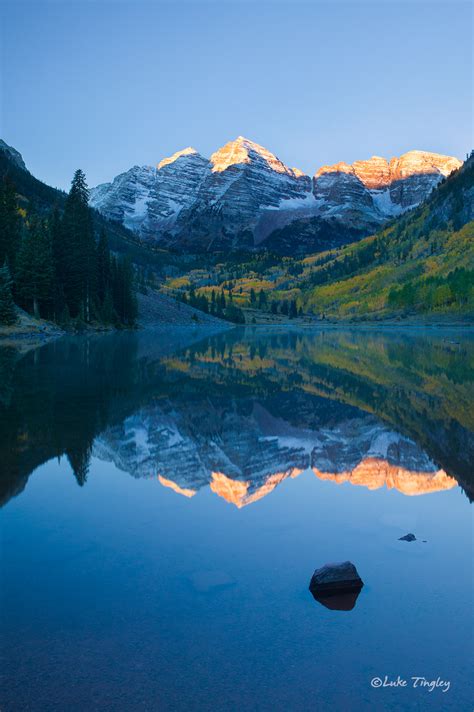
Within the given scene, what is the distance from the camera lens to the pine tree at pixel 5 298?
6481 cm

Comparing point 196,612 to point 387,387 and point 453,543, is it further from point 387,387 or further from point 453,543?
point 387,387

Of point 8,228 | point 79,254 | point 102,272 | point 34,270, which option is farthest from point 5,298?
point 102,272

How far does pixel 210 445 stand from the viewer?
58.6 ft

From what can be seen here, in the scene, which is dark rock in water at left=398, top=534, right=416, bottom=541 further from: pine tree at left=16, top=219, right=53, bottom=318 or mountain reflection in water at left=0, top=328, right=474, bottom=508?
pine tree at left=16, top=219, right=53, bottom=318

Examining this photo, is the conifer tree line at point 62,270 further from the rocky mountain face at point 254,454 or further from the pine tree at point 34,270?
the rocky mountain face at point 254,454

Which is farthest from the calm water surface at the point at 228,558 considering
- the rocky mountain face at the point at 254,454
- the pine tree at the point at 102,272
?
the pine tree at the point at 102,272

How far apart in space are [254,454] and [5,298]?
184ft

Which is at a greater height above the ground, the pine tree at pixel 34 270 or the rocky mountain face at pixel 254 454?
the pine tree at pixel 34 270

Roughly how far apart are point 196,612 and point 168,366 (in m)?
36.0

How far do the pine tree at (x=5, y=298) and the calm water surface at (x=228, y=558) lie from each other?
46202mm

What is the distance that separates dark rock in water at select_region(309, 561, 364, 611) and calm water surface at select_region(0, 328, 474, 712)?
15 centimetres

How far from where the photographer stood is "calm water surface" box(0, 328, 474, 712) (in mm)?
6473

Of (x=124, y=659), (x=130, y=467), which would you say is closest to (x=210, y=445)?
(x=130, y=467)

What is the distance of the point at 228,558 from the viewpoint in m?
9.61
